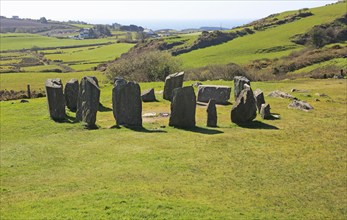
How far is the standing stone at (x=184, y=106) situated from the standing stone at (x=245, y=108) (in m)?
3.50

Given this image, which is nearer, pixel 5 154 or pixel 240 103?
pixel 5 154

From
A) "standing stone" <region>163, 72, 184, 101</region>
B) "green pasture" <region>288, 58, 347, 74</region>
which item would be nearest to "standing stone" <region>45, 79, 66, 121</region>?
"standing stone" <region>163, 72, 184, 101</region>

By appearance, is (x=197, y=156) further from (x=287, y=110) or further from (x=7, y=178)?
(x=287, y=110)

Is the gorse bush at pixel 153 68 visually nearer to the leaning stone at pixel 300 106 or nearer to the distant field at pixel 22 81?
the distant field at pixel 22 81

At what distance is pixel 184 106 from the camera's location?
3106 cm

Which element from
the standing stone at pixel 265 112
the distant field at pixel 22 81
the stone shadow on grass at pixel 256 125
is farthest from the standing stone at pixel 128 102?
the distant field at pixel 22 81

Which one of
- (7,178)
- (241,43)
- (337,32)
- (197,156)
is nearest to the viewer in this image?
(7,178)

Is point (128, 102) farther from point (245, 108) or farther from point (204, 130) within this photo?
point (245, 108)

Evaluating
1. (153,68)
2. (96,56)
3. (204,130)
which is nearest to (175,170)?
(204,130)

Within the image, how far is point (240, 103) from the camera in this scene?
32219mm

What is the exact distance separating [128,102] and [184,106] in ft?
13.3

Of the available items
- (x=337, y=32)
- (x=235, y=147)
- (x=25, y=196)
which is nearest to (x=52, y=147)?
(x=25, y=196)

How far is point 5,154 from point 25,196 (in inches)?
287

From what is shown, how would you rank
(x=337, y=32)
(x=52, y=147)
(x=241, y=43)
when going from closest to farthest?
(x=52, y=147) → (x=337, y=32) → (x=241, y=43)
